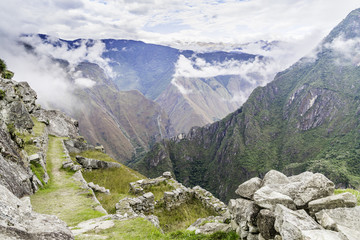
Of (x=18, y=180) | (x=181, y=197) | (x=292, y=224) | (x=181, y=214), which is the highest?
(x=18, y=180)

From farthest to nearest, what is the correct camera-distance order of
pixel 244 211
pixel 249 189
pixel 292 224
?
pixel 249 189 < pixel 244 211 < pixel 292 224

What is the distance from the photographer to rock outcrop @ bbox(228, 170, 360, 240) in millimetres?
5543

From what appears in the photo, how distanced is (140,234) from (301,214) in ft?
25.3

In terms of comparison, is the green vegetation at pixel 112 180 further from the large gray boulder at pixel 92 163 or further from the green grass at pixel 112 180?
the large gray boulder at pixel 92 163

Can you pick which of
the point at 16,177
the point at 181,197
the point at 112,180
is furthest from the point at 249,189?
the point at 112,180

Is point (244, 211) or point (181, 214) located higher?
point (244, 211)

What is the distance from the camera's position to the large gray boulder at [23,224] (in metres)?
6.08

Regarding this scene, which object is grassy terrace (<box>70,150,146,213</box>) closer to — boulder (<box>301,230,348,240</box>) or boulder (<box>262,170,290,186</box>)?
boulder (<box>262,170,290,186</box>)

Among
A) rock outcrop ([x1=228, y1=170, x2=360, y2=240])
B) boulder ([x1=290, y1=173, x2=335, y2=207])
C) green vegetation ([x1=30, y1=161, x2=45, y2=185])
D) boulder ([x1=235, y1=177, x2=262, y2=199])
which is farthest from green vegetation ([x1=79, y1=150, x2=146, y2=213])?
boulder ([x1=290, y1=173, x2=335, y2=207])

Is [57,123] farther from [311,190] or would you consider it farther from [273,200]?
[311,190]

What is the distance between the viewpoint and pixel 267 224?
663 centimetres

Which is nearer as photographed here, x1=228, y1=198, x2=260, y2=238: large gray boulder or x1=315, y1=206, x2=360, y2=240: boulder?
x1=315, y1=206, x2=360, y2=240: boulder

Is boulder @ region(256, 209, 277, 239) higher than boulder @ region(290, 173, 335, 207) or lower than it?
lower

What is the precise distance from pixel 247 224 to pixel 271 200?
58.8 inches
